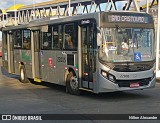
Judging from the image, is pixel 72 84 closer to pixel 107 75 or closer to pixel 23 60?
pixel 107 75

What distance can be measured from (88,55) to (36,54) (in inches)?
176

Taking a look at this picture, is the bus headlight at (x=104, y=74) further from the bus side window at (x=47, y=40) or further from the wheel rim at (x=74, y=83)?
the bus side window at (x=47, y=40)

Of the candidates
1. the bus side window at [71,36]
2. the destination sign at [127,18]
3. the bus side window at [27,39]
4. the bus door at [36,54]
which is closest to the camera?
the destination sign at [127,18]

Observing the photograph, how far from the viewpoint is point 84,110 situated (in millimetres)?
8688

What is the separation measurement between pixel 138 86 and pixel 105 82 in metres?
1.17

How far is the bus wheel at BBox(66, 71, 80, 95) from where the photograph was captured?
11.5 metres

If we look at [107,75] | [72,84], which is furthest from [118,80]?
[72,84]

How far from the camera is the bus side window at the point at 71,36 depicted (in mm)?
11477


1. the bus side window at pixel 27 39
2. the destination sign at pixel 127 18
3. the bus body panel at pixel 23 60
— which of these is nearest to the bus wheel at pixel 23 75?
the bus body panel at pixel 23 60

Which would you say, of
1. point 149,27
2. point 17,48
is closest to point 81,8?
point 17,48

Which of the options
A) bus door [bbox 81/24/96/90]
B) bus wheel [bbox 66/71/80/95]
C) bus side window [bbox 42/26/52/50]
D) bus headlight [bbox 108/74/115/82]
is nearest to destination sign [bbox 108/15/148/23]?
bus door [bbox 81/24/96/90]

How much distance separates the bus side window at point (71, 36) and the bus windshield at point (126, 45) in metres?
1.54

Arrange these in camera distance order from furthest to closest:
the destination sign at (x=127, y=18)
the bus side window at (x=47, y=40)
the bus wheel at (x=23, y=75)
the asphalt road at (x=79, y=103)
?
the bus wheel at (x=23, y=75) → the bus side window at (x=47, y=40) → the destination sign at (x=127, y=18) → the asphalt road at (x=79, y=103)

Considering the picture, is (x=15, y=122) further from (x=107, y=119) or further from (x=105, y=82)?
(x=105, y=82)
